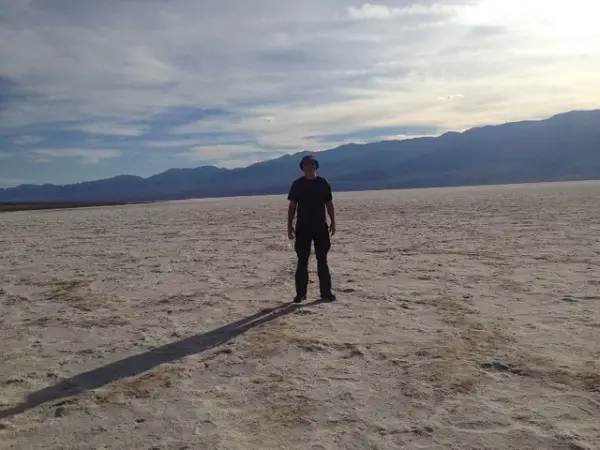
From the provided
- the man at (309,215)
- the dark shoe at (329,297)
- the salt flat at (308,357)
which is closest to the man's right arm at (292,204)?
the man at (309,215)

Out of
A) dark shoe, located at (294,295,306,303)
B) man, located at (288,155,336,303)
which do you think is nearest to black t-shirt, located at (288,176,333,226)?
man, located at (288,155,336,303)

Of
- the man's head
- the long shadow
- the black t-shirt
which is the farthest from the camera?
the black t-shirt

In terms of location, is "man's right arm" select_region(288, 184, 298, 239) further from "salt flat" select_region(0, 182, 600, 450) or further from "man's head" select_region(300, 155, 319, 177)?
"salt flat" select_region(0, 182, 600, 450)

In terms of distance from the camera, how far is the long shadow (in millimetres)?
4055

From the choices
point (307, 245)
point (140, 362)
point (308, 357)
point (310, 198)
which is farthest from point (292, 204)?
point (140, 362)

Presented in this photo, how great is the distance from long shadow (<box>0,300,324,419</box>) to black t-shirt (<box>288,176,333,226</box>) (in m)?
1.20

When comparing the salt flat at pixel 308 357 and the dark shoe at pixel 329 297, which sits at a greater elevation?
the dark shoe at pixel 329 297

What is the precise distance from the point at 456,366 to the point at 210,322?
2817mm

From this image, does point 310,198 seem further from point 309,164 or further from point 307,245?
point 307,245

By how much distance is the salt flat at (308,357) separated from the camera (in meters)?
3.41

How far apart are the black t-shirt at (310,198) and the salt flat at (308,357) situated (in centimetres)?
109

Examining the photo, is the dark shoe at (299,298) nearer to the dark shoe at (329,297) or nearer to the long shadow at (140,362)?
the dark shoe at (329,297)

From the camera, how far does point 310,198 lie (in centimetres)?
657

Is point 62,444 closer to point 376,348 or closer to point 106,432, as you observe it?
point 106,432
